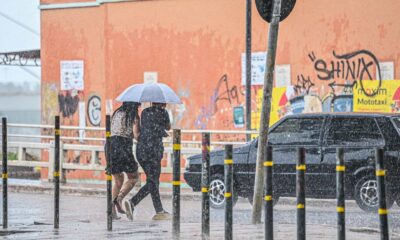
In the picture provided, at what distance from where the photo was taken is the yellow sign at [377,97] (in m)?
28.0

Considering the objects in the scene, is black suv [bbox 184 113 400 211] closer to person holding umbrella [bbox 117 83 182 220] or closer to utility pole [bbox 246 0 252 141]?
person holding umbrella [bbox 117 83 182 220]

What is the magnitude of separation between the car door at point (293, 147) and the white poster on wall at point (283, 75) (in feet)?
31.6

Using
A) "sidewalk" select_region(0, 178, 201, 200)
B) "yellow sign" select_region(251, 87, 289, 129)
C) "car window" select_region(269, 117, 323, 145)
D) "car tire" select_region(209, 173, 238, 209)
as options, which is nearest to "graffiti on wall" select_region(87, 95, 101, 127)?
"yellow sign" select_region(251, 87, 289, 129)

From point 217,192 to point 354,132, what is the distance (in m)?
2.50

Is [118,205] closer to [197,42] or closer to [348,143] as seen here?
[348,143]

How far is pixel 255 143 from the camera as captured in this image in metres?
20.1

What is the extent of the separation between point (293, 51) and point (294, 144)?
997 cm

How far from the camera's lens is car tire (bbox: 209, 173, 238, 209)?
19969 millimetres

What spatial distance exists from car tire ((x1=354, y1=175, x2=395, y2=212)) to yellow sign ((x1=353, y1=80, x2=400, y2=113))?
922cm

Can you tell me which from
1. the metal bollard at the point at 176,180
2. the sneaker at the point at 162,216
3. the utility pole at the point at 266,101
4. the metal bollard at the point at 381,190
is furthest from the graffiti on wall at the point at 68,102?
the metal bollard at the point at 381,190

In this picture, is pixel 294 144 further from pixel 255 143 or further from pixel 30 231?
pixel 30 231

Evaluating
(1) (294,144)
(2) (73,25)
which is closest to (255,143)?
(1) (294,144)

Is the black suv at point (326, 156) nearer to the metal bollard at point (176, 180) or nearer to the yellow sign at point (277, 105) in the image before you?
the metal bollard at point (176, 180)

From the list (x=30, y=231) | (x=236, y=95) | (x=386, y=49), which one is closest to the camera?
(x=30, y=231)
